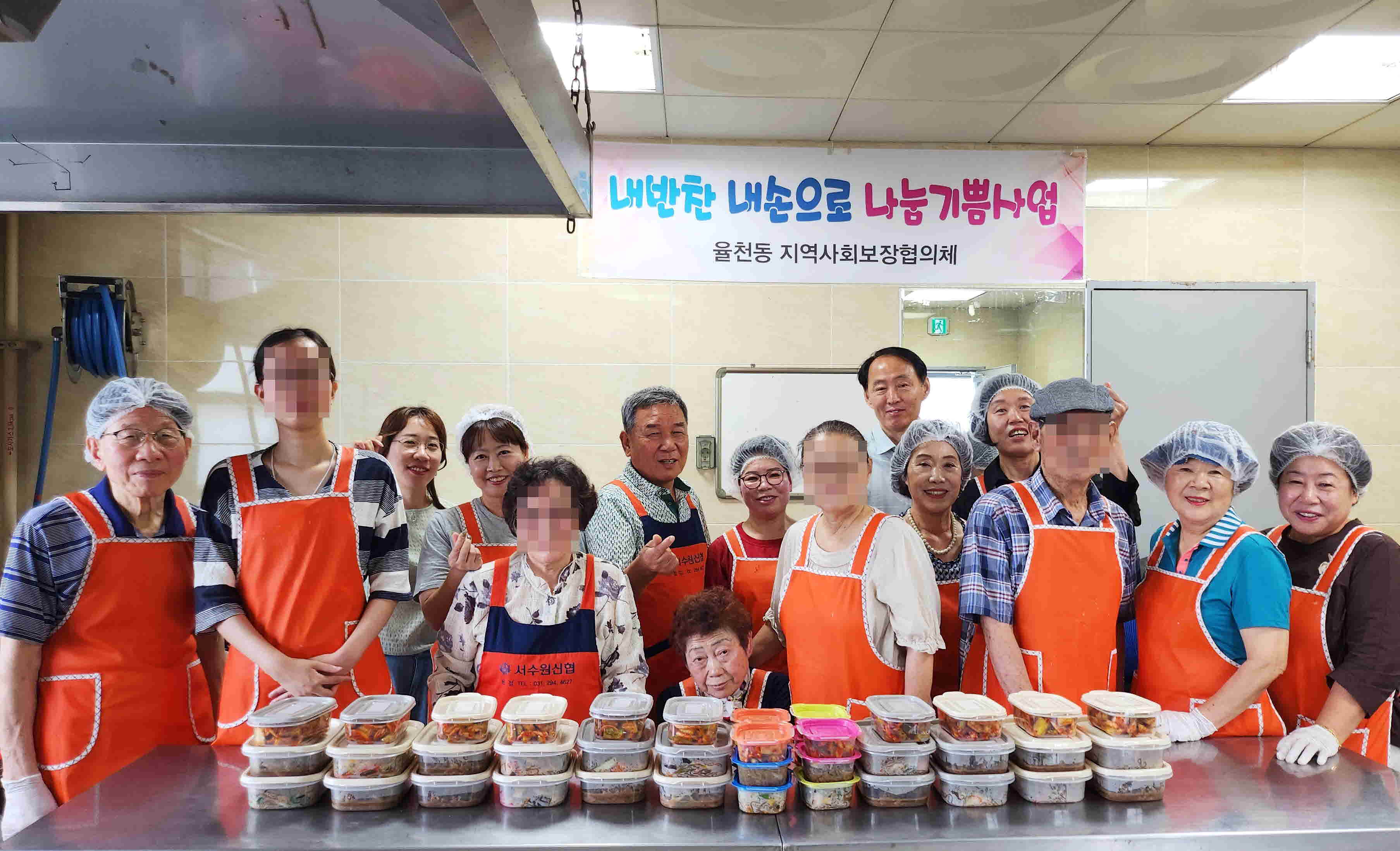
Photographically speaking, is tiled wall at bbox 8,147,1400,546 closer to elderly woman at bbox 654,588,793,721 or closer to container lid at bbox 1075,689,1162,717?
elderly woman at bbox 654,588,793,721

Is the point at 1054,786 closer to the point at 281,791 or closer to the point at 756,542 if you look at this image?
the point at 756,542

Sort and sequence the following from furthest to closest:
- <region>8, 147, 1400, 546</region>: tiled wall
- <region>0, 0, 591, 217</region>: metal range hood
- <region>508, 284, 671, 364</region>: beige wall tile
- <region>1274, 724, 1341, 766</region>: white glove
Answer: <region>508, 284, 671, 364</region>: beige wall tile < <region>8, 147, 1400, 546</region>: tiled wall < <region>1274, 724, 1341, 766</region>: white glove < <region>0, 0, 591, 217</region>: metal range hood

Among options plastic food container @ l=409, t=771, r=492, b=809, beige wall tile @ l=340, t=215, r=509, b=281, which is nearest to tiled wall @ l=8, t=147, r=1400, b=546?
beige wall tile @ l=340, t=215, r=509, b=281

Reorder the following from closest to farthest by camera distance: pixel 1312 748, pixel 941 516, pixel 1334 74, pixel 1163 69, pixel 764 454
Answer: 1. pixel 1312 748
2. pixel 941 516
3. pixel 764 454
4. pixel 1163 69
5. pixel 1334 74

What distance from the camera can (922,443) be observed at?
2449mm

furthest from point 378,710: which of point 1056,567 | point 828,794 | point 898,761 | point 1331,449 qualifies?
point 1331,449

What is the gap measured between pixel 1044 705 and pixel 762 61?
112 inches

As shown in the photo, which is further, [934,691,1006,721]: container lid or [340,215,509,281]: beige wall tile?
[340,215,509,281]: beige wall tile

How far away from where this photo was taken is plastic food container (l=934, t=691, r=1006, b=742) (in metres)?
1.40

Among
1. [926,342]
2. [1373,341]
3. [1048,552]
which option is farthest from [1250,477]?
[1373,341]

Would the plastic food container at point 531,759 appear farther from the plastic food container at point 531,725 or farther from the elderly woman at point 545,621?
the elderly woman at point 545,621

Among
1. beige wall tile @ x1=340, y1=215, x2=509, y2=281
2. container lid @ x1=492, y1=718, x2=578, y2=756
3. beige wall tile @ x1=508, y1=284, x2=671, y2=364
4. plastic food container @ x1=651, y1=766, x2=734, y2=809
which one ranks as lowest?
plastic food container @ x1=651, y1=766, x2=734, y2=809

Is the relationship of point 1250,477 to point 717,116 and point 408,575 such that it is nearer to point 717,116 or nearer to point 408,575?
point 408,575

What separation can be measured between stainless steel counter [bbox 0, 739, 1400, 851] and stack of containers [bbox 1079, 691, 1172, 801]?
0.03 metres
